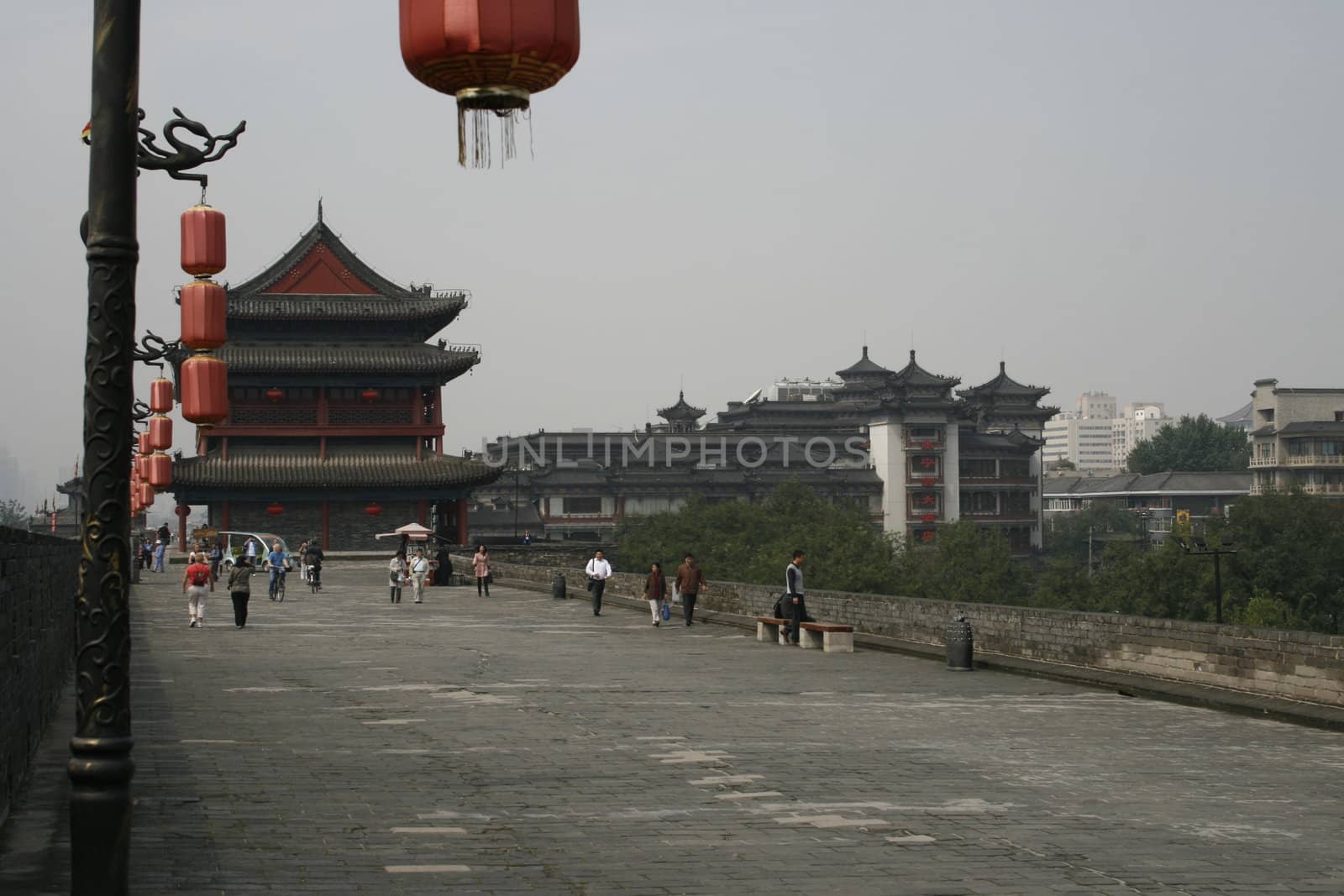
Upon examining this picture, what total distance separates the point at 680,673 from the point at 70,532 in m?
83.5

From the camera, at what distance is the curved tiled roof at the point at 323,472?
58.5 meters

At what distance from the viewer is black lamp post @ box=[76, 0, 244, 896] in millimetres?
5852

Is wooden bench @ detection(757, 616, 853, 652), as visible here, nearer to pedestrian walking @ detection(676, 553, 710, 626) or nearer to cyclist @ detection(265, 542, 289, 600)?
pedestrian walking @ detection(676, 553, 710, 626)

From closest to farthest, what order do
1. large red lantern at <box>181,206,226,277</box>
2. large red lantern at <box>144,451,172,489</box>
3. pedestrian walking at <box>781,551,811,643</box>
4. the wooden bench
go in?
large red lantern at <box>181,206,226,277</box> < the wooden bench < pedestrian walking at <box>781,551,811,643</box> < large red lantern at <box>144,451,172,489</box>

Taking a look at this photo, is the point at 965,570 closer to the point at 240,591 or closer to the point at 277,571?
the point at 277,571

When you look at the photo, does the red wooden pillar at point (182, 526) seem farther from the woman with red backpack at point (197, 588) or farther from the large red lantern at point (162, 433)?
the woman with red backpack at point (197, 588)

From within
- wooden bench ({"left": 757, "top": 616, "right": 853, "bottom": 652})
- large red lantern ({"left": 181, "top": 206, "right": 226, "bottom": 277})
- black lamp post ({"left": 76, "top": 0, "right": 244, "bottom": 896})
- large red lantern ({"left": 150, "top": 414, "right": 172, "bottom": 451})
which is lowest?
wooden bench ({"left": 757, "top": 616, "right": 853, "bottom": 652})

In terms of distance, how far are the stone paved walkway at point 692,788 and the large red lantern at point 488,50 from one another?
3.95m

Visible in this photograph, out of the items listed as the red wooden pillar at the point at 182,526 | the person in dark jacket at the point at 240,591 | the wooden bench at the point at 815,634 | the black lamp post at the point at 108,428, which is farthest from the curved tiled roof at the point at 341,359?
the black lamp post at the point at 108,428

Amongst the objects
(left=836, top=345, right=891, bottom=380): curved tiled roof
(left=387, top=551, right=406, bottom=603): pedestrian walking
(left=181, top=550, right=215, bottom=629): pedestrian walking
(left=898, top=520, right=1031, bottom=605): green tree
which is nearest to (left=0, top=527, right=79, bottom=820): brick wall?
(left=181, top=550, right=215, bottom=629): pedestrian walking

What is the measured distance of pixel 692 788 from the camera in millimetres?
10742

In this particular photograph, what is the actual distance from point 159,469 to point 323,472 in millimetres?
21992

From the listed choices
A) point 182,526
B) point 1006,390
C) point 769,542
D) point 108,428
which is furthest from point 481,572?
point 1006,390

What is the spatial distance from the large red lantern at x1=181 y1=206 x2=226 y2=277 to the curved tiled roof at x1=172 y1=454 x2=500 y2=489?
4174cm
